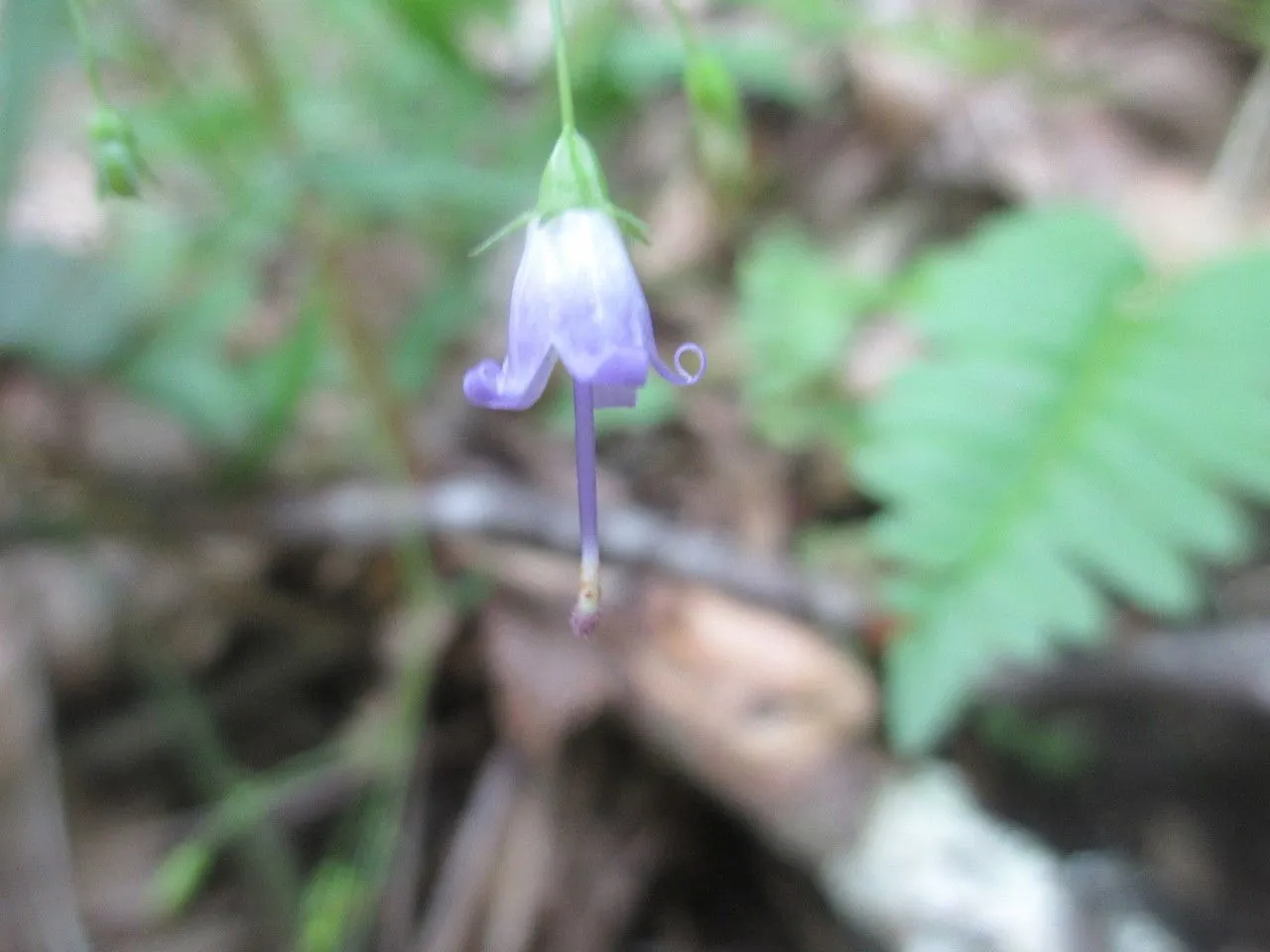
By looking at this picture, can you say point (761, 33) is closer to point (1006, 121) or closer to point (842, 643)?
point (1006, 121)

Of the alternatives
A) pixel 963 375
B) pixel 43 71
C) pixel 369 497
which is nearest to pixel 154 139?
pixel 43 71

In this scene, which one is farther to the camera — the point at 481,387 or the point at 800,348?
the point at 800,348

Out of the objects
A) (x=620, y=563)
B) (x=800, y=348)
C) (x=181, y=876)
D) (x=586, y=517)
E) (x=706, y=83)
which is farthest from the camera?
(x=800, y=348)

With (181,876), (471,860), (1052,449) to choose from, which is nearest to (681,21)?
(1052,449)

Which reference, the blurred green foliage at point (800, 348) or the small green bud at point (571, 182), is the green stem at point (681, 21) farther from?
the blurred green foliage at point (800, 348)

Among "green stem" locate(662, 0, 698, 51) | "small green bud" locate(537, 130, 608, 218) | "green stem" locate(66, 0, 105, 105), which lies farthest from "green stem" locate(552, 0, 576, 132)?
"green stem" locate(66, 0, 105, 105)

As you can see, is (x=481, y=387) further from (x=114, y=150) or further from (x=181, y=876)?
(x=181, y=876)
